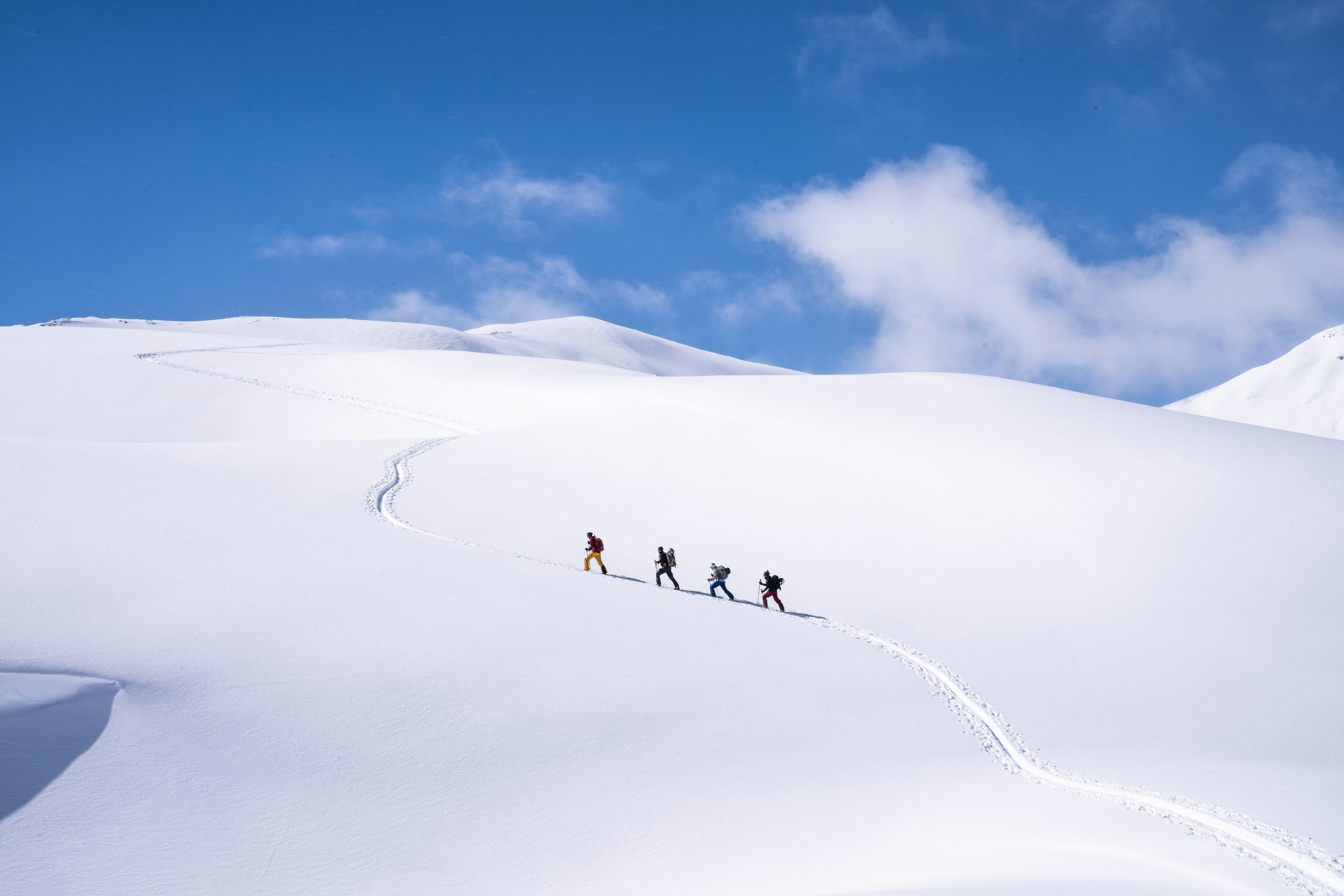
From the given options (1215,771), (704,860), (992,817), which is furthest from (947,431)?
(704,860)

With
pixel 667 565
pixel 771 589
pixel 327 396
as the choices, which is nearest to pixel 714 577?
pixel 667 565

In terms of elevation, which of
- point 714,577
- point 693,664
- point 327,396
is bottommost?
point 693,664

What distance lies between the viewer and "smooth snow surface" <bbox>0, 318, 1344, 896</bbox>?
7.30 m

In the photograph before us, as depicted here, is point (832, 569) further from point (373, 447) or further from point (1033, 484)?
point (373, 447)

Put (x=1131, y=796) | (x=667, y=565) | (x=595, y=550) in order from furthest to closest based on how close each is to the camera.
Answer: (x=595, y=550), (x=667, y=565), (x=1131, y=796)

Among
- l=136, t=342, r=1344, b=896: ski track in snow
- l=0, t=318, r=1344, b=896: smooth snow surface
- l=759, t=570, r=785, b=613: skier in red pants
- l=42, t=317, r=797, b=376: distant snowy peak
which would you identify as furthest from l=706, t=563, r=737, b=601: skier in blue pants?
l=42, t=317, r=797, b=376: distant snowy peak

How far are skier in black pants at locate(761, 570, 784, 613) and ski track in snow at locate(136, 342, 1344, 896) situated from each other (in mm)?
297

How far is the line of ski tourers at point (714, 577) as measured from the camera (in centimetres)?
1569

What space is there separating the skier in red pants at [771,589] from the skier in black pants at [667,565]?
5.52ft

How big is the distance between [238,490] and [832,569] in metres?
13.4

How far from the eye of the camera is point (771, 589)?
51.5 feet

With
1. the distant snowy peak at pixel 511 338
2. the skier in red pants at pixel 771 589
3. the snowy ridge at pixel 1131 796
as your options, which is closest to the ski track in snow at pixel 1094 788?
the snowy ridge at pixel 1131 796

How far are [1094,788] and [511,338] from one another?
130639mm

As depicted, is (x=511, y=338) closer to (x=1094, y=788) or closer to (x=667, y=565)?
(x=667, y=565)
